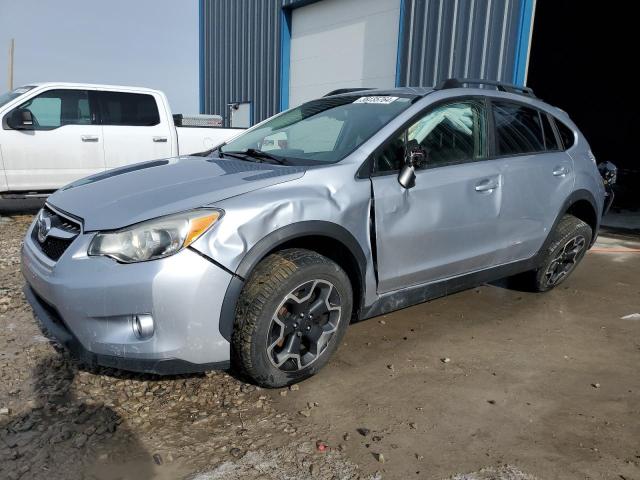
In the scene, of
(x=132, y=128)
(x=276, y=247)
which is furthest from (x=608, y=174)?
(x=132, y=128)

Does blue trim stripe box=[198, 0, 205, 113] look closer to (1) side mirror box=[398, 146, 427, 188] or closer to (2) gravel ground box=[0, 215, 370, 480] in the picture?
(2) gravel ground box=[0, 215, 370, 480]

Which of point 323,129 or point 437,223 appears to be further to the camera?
point 323,129

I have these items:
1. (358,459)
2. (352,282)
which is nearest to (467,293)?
(352,282)

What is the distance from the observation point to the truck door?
6641mm

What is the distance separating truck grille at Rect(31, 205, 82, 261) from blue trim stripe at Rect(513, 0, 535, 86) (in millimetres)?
7268

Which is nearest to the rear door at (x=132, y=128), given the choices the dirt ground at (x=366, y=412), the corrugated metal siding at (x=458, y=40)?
the dirt ground at (x=366, y=412)

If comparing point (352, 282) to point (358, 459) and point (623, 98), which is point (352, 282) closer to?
point (358, 459)

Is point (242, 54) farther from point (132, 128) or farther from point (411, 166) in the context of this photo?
point (411, 166)

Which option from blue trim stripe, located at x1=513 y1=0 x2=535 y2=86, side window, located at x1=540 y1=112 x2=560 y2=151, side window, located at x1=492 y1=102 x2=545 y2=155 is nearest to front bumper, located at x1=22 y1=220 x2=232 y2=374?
side window, located at x1=492 y1=102 x2=545 y2=155

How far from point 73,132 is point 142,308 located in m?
5.58

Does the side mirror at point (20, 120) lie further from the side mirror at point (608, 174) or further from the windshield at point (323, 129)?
the side mirror at point (608, 174)

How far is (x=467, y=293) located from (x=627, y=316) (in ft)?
4.00

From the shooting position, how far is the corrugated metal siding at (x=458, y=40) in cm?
824

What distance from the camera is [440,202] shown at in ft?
10.2
